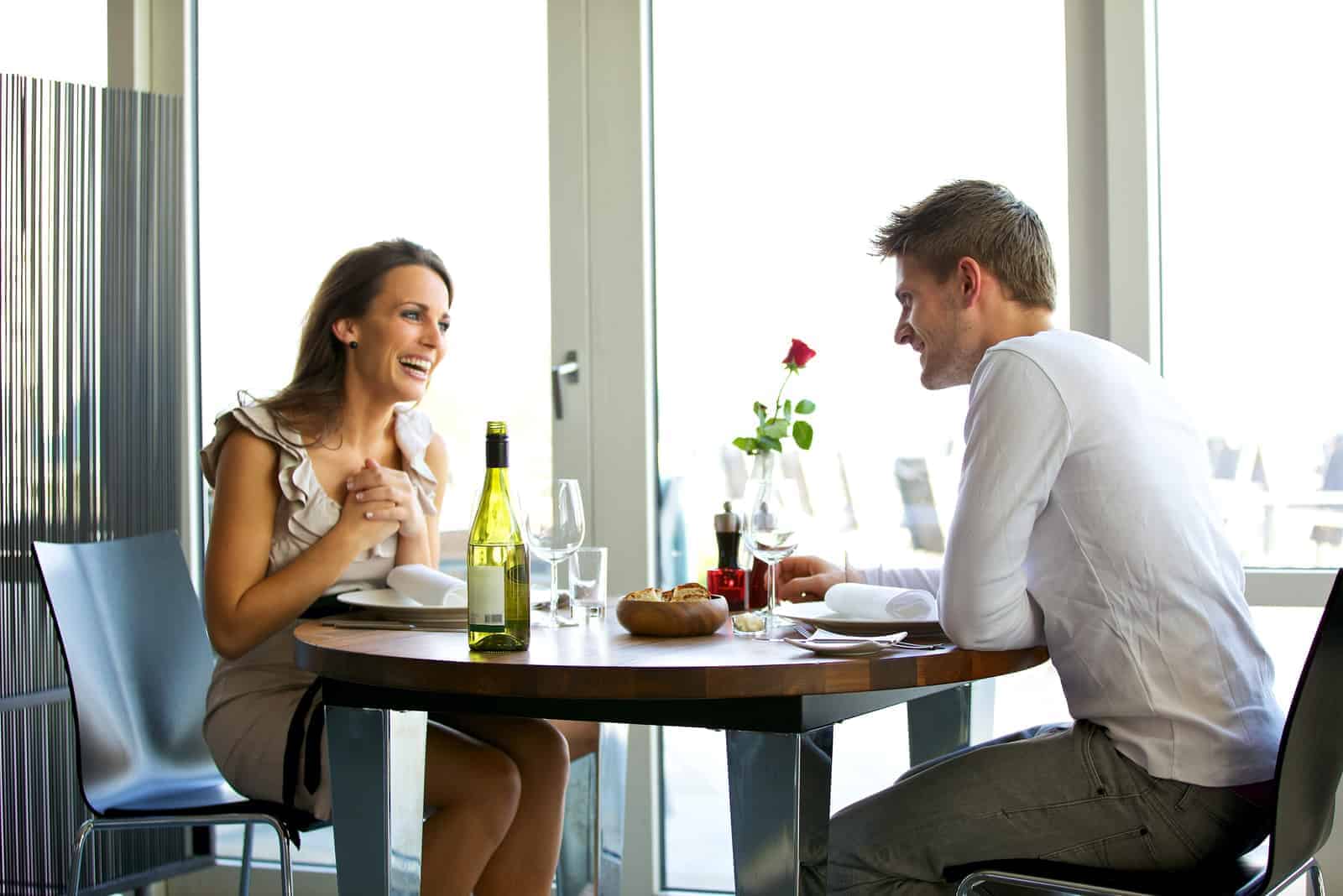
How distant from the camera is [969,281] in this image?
1.95 meters

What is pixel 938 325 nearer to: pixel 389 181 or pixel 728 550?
pixel 728 550

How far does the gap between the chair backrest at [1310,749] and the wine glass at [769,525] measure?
0.67 metres

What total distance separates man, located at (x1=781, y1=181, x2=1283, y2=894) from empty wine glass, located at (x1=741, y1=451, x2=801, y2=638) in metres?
0.26

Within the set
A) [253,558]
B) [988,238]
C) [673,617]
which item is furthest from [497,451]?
[988,238]

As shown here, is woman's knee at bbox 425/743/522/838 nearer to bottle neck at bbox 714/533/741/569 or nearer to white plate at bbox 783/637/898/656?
bottle neck at bbox 714/533/741/569

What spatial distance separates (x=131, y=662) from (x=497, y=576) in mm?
1158

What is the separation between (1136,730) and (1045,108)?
5.48 feet

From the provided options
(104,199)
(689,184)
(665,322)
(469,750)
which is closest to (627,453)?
(665,322)

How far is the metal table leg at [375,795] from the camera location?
1711 mm

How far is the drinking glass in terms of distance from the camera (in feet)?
6.59

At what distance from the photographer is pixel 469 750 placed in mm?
2066

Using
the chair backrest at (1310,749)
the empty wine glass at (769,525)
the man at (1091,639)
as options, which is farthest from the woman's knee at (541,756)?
the chair backrest at (1310,749)

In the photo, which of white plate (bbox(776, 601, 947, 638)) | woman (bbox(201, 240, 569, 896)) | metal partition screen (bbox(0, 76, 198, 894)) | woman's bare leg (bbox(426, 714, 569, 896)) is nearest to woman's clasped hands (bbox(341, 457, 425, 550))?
woman (bbox(201, 240, 569, 896))

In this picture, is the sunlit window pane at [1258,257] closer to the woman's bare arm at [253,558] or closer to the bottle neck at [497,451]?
the bottle neck at [497,451]
